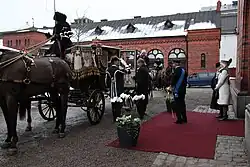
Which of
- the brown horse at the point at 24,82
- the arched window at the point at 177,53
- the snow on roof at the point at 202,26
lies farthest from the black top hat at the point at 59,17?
the snow on roof at the point at 202,26

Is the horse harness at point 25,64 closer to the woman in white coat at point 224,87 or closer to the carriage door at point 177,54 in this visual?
the woman in white coat at point 224,87

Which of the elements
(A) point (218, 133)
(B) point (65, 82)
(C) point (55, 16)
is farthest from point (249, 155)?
(C) point (55, 16)

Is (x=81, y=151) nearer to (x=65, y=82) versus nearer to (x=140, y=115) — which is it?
(x=65, y=82)

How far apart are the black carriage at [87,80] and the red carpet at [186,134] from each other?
4.92ft

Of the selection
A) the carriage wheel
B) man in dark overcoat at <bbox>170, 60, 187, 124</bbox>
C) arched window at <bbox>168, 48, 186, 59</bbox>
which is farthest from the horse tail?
arched window at <bbox>168, 48, 186, 59</bbox>

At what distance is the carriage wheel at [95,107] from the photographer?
25.4 feet

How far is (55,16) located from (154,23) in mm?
30000

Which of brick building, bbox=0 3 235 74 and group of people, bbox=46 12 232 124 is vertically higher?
brick building, bbox=0 3 235 74

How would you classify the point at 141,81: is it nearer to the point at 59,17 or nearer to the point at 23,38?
the point at 59,17

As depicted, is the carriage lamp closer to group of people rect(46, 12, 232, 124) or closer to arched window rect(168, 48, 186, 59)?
group of people rect(46, 12, 232, 124)

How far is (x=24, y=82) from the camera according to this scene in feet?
18.0

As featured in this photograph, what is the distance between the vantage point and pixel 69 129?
7.45 metres

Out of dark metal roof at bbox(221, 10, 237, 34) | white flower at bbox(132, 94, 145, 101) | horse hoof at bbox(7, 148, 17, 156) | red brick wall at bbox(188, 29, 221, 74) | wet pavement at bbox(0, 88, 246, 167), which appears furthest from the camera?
dark metal roof at bbox(221, 10, 237, 34)

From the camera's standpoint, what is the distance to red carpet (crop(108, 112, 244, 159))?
217 inches
